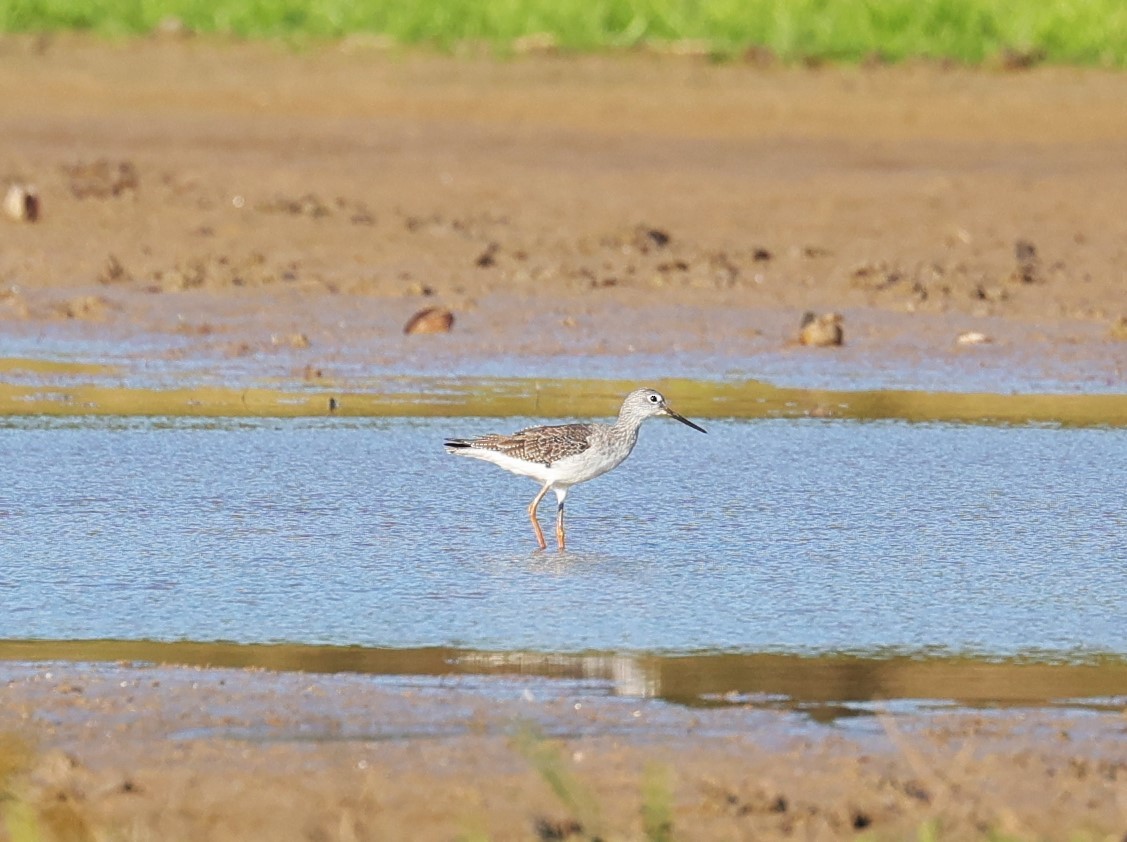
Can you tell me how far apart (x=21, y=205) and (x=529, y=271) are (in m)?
3.56

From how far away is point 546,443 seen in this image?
8.24 metres

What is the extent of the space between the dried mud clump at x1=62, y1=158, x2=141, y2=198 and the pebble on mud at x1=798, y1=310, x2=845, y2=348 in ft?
18.2

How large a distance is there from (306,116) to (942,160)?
17.7 feet

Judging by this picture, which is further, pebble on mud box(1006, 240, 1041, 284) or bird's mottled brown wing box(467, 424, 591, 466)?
pebble on mud box(1006, 240, 1041, 284)

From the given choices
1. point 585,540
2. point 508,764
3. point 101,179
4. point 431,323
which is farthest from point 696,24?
point 508,764

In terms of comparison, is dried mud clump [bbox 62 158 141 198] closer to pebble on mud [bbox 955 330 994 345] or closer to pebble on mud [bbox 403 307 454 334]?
pebble on mud [bbox 403 307 454 334]

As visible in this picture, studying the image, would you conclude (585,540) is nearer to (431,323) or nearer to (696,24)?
(431,323)

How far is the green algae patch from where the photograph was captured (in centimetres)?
1034

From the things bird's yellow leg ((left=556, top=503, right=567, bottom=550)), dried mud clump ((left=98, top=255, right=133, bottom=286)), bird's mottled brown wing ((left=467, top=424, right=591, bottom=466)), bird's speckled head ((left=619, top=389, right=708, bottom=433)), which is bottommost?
bird's yellow leg ((left=556, top=503, right=567, bottom=550))

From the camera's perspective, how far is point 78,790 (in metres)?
5.06

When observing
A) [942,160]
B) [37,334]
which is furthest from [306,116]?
[37,334]

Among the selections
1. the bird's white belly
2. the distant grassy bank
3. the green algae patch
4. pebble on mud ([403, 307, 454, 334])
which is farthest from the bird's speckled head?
the distant grassy bank

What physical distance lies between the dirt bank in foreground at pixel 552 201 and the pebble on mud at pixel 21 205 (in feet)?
0.36

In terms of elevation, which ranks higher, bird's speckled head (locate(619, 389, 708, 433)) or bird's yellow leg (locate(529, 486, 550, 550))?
bird's speckled head (locate(619, 389, 708, 433))
